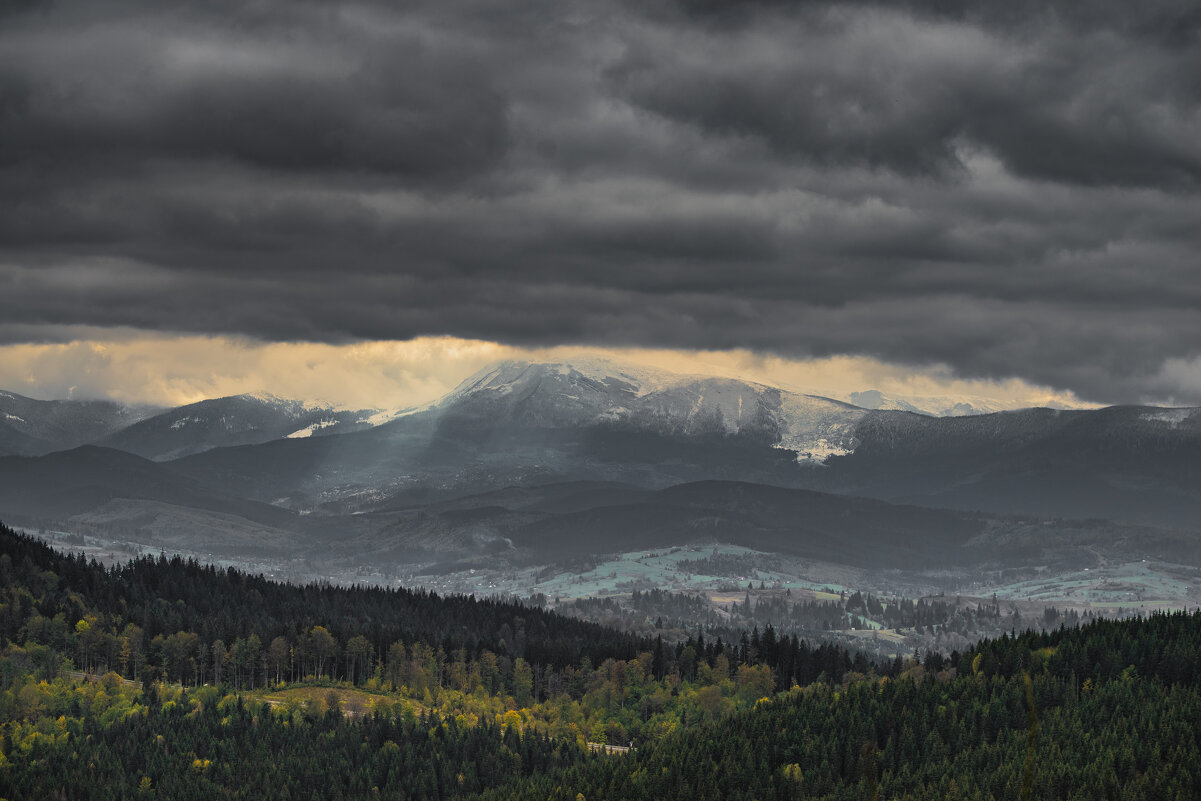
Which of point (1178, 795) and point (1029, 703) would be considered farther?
point (1178, 795)

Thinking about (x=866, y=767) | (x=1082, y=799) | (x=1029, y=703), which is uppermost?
(x=1029, y=703)

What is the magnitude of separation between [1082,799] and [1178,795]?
53.6 ft

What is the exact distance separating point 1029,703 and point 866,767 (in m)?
5.13

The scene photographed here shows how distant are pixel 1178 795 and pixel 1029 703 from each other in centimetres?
19175

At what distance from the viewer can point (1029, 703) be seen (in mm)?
34562

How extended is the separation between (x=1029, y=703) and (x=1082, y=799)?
602 ft

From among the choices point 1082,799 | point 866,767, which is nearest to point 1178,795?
point 1082,799

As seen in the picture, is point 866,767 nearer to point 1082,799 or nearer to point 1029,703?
point 1029,703

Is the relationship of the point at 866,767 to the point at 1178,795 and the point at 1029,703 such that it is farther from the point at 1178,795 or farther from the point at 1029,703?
the point at 1178,795

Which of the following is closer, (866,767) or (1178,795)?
→ (866,767)

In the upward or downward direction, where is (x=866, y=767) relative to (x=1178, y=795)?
upward

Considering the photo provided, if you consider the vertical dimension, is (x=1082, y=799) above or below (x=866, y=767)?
below

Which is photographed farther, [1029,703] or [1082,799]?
[1082,799]

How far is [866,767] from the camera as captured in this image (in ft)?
120
